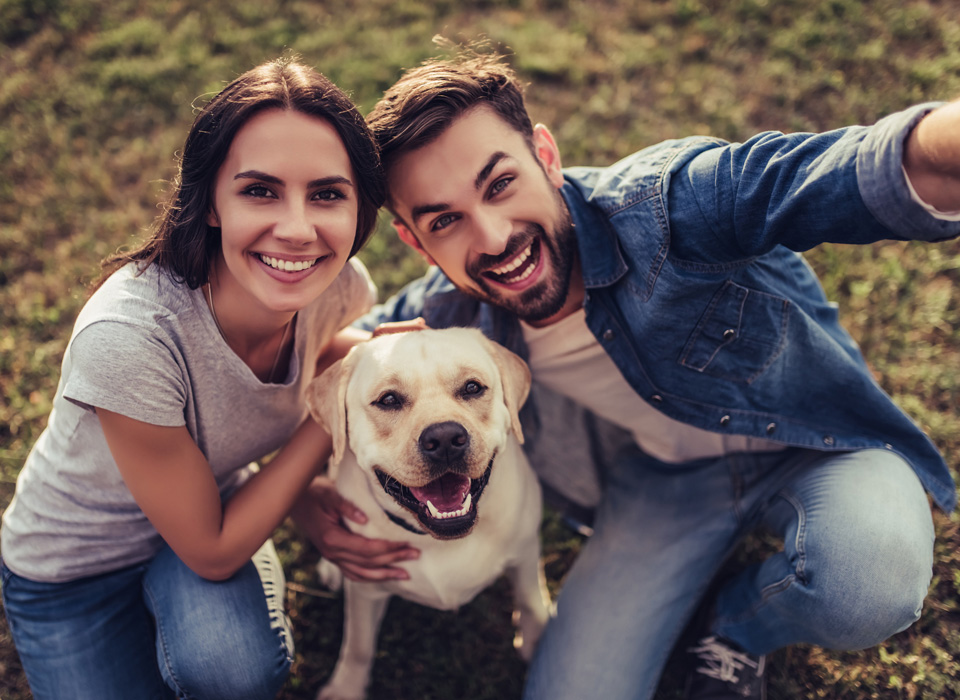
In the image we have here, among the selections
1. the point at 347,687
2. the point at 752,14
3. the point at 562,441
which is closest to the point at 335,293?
the point at 562,441

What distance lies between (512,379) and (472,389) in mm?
199

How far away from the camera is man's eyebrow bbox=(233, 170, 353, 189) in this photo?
80.0 inches

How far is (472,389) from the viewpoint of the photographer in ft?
7.29

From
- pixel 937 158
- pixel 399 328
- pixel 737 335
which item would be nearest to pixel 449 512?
pixel 399 328

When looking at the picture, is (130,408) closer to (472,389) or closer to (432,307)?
(472,389)

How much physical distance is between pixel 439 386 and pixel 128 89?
420cm

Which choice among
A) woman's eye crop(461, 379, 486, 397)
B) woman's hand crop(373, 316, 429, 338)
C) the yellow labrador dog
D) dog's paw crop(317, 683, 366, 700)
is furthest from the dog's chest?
woman's hand crop(373, 316, 429, 338)

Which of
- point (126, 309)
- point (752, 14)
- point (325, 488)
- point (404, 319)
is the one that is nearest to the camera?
→ point (126, 309)

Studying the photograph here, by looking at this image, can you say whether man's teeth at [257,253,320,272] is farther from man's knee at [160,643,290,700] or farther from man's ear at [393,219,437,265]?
man's knee at [160,643,290,700]

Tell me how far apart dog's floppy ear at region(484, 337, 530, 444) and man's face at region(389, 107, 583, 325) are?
0.21 meters

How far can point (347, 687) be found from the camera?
9.12 ft

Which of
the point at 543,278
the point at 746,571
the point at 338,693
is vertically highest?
the point at 543,278

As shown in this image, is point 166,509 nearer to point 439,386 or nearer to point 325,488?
point 325,488

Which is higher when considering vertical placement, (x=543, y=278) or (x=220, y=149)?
(x=220, y=149)
